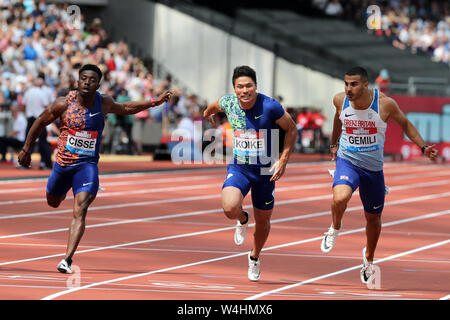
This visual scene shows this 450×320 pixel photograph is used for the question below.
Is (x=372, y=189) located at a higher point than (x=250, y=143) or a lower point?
lower

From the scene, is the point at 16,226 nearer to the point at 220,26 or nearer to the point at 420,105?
the point at 420,105

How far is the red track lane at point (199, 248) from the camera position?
9.60 m

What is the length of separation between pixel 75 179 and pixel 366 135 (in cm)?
288

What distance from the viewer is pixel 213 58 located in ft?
130

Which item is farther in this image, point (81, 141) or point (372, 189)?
point (81, 141)

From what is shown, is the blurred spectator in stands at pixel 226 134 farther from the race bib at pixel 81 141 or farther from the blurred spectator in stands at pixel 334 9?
the race bib at pixel 81 141

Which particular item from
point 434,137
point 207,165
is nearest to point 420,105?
point 434,137

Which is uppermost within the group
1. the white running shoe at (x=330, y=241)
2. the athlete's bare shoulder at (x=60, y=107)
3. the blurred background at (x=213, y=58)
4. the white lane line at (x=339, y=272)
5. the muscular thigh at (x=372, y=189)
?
the blurred background at (x=213, y=58)

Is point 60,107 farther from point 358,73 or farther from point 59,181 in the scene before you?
point 358,73

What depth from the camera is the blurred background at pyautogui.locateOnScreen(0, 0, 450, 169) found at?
30359mm

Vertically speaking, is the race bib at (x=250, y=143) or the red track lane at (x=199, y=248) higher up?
the race bib at (x=250, y=143)

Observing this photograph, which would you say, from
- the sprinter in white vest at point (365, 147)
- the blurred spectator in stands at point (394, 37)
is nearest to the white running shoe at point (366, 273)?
the sprinter in white vest at point (365, 147)

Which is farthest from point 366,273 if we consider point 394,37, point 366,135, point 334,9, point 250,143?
point 334,9

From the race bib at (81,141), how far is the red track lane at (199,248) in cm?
117
